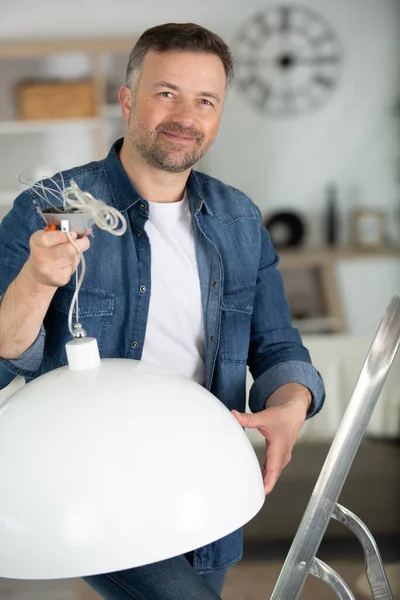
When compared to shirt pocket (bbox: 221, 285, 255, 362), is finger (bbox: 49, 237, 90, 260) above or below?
above

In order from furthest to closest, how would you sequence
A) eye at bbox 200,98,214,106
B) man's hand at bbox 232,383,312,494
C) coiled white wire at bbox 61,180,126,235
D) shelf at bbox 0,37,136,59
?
shelf at bbox 0,37,136,59 → eye at bbox 200,98,214,106 → man's hand at bbox 232,383,312,494 → coiled white wire at bbox 61,180,126,235

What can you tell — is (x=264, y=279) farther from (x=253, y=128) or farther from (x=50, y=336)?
(x=253, y=128)

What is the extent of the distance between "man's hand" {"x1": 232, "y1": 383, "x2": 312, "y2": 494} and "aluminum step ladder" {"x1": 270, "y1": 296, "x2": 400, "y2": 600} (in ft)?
0.56

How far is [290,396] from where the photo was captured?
1.35m

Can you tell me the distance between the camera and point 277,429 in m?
1.21

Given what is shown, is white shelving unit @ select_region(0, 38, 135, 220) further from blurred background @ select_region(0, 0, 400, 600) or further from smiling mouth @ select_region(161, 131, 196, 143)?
smiling mouth @ select_region(161, 131, 196, 143)

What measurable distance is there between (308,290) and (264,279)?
4252 millimetres

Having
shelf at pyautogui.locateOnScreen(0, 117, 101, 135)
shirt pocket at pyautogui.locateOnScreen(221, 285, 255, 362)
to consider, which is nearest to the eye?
shirt pocket at pyautogui.locateOnScreen(221, 285, 255, 362)

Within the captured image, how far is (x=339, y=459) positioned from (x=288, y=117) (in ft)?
17.0

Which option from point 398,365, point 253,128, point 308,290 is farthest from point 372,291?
point 398,365

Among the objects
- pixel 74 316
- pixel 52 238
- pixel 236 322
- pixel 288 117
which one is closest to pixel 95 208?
pixel 52 238

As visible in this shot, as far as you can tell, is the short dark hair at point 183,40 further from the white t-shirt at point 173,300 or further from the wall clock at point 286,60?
the wall clock at point 286,60

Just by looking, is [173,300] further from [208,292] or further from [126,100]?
[126,100]

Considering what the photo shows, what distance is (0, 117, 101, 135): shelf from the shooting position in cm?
545
